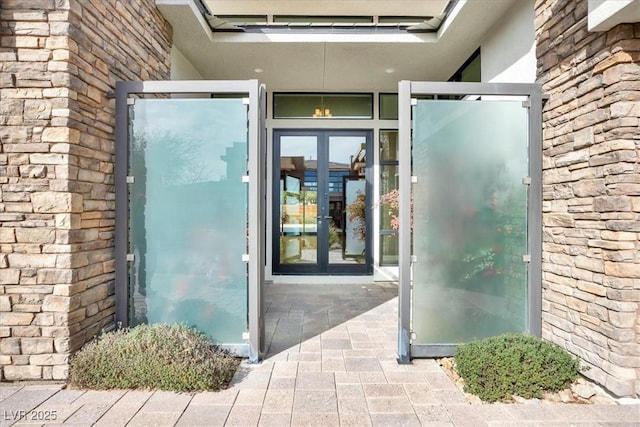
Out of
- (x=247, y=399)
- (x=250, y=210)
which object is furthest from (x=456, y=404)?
(x=250, y=210)

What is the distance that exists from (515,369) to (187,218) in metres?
2.74

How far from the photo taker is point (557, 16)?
2826mm

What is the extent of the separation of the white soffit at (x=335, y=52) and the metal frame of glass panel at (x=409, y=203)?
4.38 feet

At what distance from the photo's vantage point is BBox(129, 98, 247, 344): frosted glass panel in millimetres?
3006

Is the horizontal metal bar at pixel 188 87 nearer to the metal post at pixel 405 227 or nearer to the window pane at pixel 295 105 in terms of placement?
the metal post at pixel 405 227

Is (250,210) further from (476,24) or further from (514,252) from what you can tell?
(476,24)

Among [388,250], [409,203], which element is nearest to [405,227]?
[409,203]

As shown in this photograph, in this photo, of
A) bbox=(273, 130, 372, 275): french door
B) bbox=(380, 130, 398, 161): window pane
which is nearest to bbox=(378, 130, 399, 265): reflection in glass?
bbox=(380, 130, 398, 161): window pane

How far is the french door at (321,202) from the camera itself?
6.28 metres

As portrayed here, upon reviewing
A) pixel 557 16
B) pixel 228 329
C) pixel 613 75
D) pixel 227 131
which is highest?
pixel 557 16

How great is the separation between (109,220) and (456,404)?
2.94 meters

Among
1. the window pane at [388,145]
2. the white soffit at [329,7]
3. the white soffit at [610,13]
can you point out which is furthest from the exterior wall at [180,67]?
the white soffit at [610,13]

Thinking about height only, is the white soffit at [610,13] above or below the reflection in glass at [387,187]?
above

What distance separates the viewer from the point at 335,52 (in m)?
4.70
